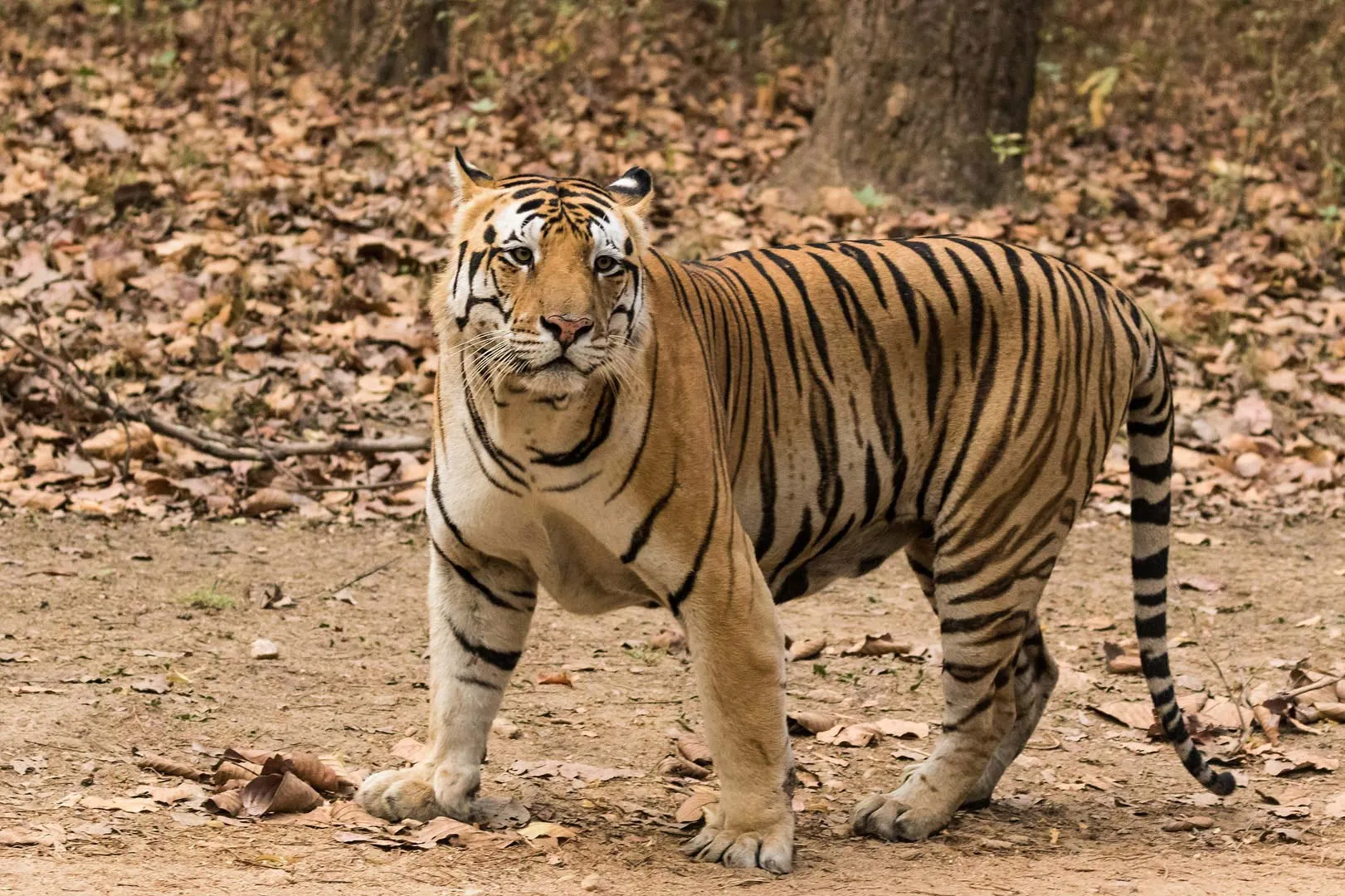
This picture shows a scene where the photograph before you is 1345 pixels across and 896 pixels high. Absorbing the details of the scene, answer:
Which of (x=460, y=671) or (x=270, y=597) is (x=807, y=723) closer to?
(x=460, y=671)

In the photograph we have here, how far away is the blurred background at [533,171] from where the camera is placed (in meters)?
7.17

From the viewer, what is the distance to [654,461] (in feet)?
12.1

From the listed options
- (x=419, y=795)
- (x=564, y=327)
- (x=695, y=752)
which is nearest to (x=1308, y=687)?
(x=695, y=752)

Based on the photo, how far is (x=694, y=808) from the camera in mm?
4203

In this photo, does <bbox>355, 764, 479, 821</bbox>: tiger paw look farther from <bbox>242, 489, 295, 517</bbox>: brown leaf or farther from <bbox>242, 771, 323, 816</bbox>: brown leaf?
<bbox>242, 489, 295, 517</bbox>: brown leaf

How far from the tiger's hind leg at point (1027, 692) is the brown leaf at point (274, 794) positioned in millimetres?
1849

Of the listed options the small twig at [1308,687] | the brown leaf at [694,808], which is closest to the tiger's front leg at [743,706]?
the brown leaf at [694,808]

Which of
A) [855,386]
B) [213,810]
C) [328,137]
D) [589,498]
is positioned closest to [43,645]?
[213,810]

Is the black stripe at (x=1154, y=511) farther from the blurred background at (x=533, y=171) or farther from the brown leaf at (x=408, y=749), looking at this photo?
the blurred background at (x=533, y=171)

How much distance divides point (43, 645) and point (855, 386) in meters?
2.59

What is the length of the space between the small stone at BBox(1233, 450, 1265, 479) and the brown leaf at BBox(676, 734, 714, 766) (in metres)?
3.76

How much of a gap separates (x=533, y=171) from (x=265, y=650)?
5.40 metres

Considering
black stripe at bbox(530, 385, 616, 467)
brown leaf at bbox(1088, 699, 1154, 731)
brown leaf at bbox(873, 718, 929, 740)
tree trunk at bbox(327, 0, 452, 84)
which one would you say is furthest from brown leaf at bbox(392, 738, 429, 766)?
tree trunk at bbox(327, 0, 452, 84)

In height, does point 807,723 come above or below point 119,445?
below
